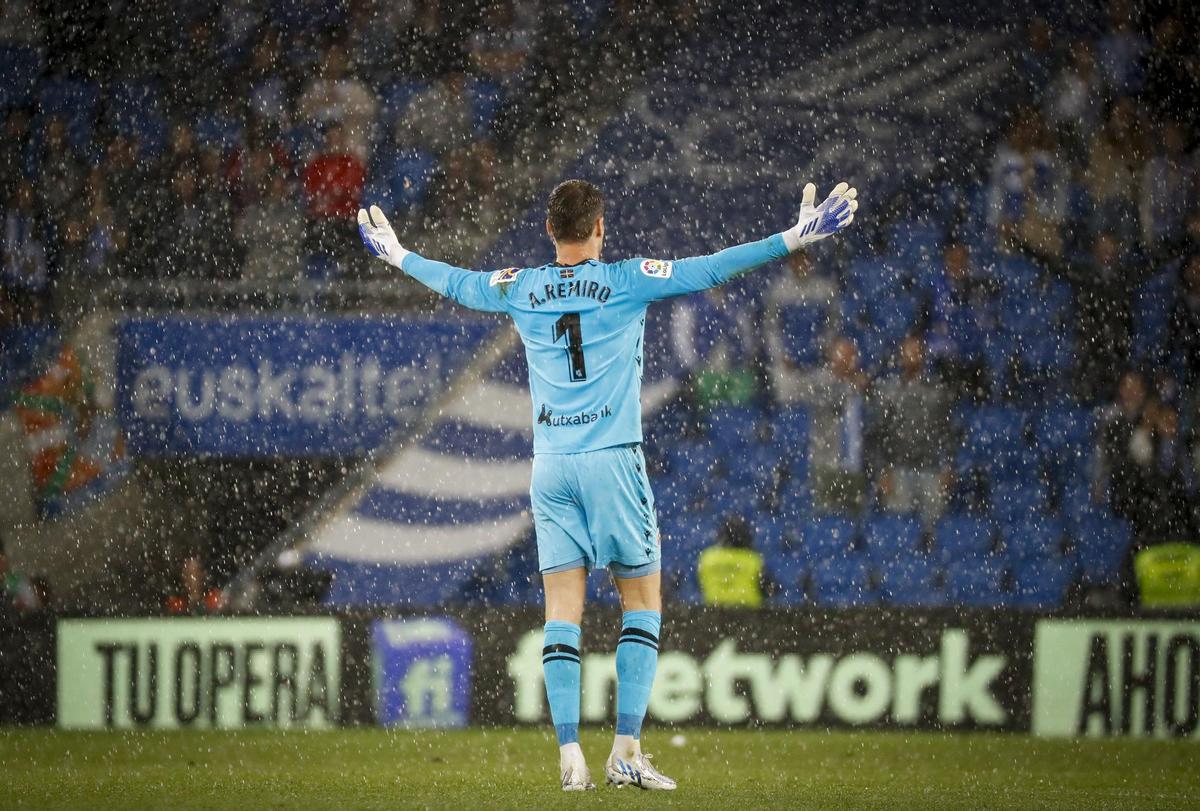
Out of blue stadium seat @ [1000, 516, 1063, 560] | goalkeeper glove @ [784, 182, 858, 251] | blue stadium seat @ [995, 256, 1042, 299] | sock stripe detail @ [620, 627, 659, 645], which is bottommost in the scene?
sock stripe detail @ [620, 627, 659, 645]

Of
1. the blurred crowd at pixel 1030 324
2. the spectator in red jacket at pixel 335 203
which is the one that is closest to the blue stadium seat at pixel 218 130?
the spectator in red jacket at pixel 335 203

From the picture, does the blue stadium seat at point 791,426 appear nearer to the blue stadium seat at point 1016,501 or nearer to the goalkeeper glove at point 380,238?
the blue stadium seat at point 1016,501

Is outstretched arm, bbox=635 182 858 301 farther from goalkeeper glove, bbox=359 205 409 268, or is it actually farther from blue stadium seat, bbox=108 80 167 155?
blue stadium seat, bbox=108 80 167 155

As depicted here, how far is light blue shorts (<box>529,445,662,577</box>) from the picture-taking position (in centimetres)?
449

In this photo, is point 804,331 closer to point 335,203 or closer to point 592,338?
point 335,203

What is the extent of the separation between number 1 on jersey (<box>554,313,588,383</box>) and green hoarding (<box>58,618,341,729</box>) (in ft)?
9.46

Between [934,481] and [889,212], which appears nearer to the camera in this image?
[934,481]

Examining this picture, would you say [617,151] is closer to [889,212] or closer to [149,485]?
[889,212]

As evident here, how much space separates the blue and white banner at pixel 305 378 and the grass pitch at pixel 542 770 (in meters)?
2.91

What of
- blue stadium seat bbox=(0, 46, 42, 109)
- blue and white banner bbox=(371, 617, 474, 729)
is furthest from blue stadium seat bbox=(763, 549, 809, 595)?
blue stadium seat bbox=(0, 46, 42, 109)

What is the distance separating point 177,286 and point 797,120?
395 cm

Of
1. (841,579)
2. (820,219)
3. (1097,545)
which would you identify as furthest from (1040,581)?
(820,219)

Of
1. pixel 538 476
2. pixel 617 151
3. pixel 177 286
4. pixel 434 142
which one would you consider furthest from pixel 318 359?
pixel 538 476

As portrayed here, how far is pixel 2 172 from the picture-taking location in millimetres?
10203
